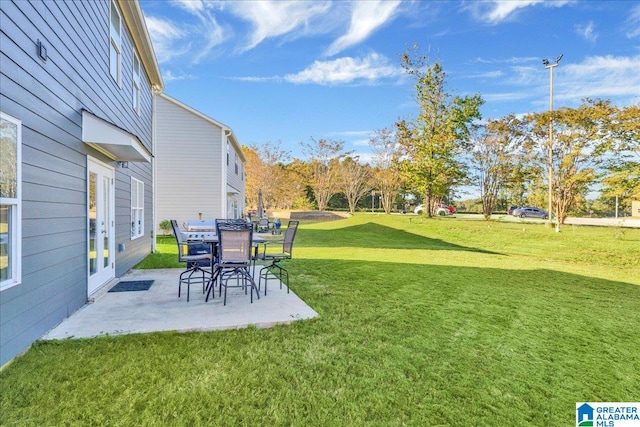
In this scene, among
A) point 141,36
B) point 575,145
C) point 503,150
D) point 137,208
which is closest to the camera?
point 141,36

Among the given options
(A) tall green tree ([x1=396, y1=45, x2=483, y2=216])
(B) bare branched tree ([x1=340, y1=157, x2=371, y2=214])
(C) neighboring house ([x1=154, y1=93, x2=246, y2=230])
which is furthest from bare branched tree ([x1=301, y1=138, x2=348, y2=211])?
(C) neighboring house ([x1=154, y1=93, x2=246, y2=230])

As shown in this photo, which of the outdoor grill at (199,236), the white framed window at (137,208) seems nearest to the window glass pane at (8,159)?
the outdoor grill at (199,236)

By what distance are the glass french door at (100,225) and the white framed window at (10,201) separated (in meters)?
1.87

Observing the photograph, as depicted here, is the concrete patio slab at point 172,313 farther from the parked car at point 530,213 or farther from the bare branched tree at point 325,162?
the bare branched tree at point 325,162

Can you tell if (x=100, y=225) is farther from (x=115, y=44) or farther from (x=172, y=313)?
(x=115, y=44)

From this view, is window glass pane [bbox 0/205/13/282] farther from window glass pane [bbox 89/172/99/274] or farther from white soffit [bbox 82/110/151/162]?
window glass pane [bbox 89/172/99/274]

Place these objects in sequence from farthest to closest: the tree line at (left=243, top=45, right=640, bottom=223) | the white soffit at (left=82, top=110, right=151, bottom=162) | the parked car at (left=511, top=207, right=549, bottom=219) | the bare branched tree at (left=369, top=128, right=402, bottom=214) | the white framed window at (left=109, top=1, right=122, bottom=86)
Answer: the parked car at (left=511, top=207, right=549, bottom=219)
the bare branched tree at (left=369, top=128, right=402, bottom=214)
the tree line at (left=243, top=45, right=640, bottom=223)
the white framed window at (left=109, top=1, right=122, bottom=86)
the white soffit at (left=82, top=110, right=151, bottom=162)

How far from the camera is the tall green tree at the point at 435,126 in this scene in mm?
18781

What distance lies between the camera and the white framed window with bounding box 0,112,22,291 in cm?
266

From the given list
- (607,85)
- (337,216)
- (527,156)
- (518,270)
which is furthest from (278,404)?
(337,216)

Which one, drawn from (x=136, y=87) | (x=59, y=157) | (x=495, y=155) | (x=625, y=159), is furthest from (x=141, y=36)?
(x=495, y=155)

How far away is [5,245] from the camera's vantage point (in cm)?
272

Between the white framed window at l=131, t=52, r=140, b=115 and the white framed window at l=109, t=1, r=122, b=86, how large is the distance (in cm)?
120

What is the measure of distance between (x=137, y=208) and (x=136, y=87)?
272 cm
